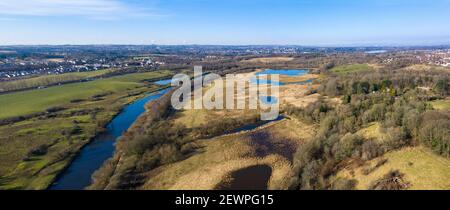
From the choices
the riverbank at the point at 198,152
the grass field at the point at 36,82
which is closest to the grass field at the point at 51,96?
the grass field at the point at 36,82

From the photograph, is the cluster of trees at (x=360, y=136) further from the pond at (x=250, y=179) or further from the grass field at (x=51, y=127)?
the grass field at (x=51, y=127)

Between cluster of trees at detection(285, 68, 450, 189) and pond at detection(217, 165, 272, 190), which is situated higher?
cluster of trees at detection(285, 68, 450, 189)

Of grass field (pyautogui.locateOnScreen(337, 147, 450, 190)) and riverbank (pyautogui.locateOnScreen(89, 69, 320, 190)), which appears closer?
grass field (pyautogui.locateOnScreen(337, 147, 450, 190))

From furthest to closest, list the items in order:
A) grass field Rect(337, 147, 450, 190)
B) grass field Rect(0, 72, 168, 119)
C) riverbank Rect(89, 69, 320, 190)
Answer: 1. grass field Rect(0, 72, 168, 119)
2. riverbank Rect(89, 69, 320, 190)
3. grass field Rect(337, 147, 450, 190)

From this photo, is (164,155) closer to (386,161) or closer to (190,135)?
(190,135)

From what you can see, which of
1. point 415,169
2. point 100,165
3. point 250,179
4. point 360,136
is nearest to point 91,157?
point 100,165

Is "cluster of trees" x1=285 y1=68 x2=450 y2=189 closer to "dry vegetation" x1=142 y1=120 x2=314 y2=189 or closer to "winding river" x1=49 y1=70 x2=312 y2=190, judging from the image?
"dry vegetation" x1=142 y1=120 x2=314 y2=189

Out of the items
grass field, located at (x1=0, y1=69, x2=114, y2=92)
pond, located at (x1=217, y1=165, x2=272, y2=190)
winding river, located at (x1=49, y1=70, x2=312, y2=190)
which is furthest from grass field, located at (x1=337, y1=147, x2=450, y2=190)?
grass field, located at (x1=0, y1=69, x2=114, y2=92)

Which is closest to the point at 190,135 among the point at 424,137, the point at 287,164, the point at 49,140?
the point at 287,164

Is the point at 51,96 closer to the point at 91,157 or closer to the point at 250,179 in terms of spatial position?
the point at 91,157
